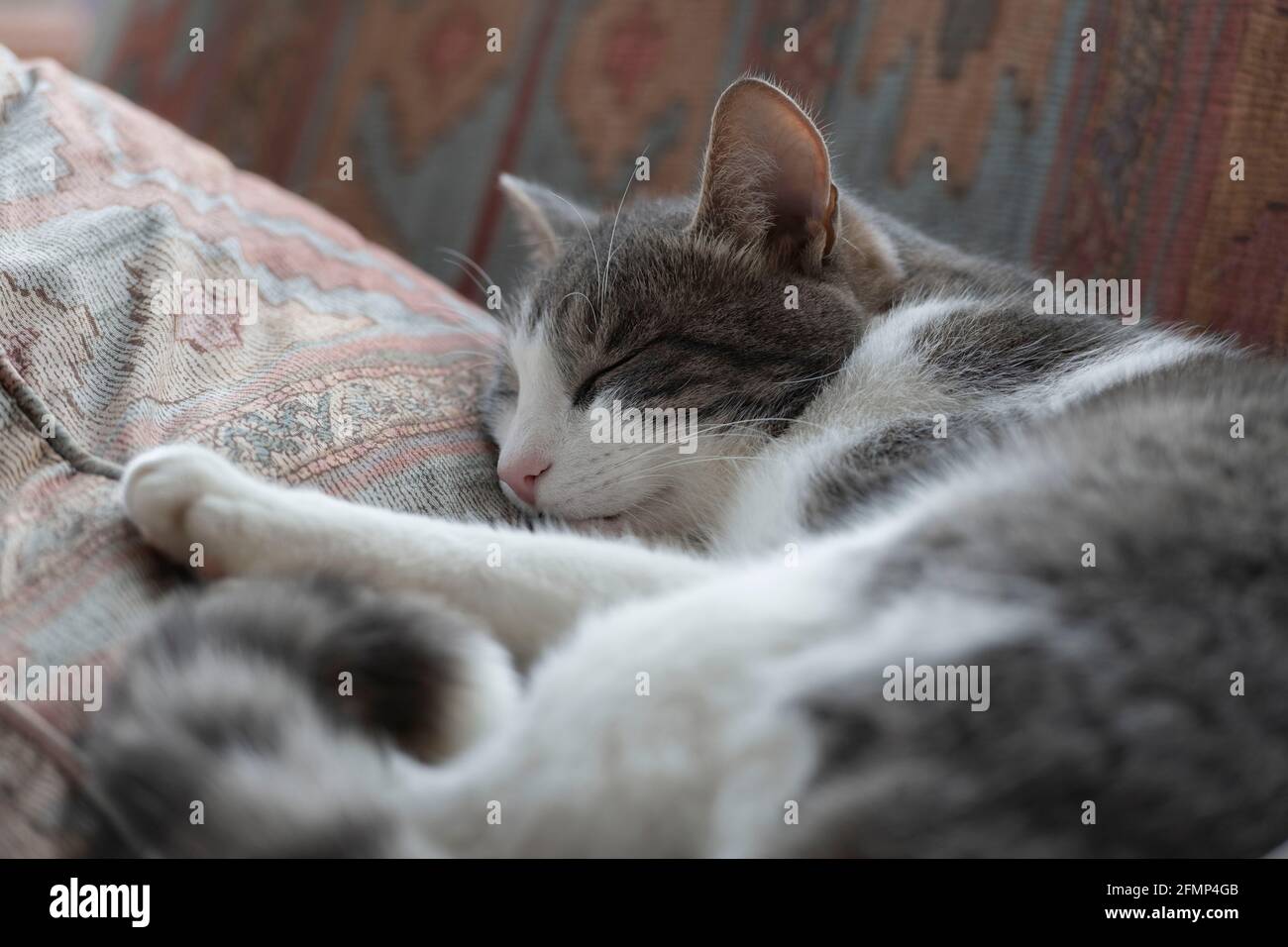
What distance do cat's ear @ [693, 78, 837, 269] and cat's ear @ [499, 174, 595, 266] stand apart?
1.15ft

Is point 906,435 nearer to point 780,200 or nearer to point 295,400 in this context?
point 780,200

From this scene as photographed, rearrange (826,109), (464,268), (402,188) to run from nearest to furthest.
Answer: (826,109) < (464,268) < (402,188)

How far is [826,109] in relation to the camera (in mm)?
1853

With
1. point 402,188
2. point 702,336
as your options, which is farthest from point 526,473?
point 402,188

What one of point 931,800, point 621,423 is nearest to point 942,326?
point 621,423

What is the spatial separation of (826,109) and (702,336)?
32.9 inches

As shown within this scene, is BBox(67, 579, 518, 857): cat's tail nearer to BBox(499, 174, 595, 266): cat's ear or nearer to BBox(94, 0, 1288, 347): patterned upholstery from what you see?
BBox(499, 174, 595, 266): cat's ear

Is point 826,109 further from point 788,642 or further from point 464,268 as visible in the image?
point 788,642

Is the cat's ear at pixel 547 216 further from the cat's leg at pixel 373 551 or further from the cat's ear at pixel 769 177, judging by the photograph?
the cat's leg at pixel 373 551

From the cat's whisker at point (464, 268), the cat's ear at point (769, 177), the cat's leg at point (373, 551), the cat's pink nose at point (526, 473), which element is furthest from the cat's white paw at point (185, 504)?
the cat's whisker at point (464, 268)

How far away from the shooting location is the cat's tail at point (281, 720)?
0.67 metres

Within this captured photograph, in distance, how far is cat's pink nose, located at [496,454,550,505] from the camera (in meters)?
1.18

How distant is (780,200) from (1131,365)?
0.44 metres

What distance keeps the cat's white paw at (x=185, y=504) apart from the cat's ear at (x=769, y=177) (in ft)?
2.14
